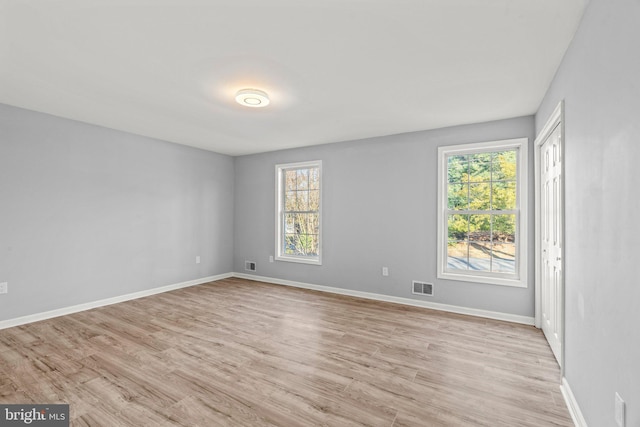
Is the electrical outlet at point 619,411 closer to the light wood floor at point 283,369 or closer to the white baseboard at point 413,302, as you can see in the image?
the light wood floor at point 283,369

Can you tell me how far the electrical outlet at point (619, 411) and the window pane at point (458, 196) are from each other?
2986 millimetres

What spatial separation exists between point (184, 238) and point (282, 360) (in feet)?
11.5

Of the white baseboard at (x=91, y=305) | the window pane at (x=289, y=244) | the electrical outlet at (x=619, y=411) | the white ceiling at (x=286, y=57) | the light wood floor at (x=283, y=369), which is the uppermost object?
the white ceiling at (x=286, y=57)

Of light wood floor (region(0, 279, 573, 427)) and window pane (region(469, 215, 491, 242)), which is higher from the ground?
window pane (region(469, 215, 491, 242))

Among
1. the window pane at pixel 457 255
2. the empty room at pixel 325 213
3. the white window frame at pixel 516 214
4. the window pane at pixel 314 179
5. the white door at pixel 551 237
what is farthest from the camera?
the window pane at pixel 314 179

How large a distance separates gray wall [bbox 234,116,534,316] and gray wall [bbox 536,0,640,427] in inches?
69.8

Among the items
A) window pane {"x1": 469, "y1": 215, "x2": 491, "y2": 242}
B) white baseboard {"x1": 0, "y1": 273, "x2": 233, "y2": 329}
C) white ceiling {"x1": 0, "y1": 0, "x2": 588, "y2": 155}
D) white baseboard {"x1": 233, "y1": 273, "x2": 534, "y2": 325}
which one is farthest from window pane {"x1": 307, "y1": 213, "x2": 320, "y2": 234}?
window pane {"x1": 469, "y1": 215, "x2": 491, "y2": 242}

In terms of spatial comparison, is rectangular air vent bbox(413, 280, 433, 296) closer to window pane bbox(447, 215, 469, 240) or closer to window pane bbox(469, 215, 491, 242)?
window pane bbox(447, 215, 469, 240)

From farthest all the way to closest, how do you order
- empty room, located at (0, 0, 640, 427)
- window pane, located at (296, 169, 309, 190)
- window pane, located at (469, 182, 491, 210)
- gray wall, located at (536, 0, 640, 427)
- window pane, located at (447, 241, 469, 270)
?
window pane, located at (296, 169, 309, 190) < window pane, located at (447, 241, 469, 270) < window pane, located at (469, 182, 491, 210) < empty room, located at (0, 0, 640, 427) < gray wall, located at (536, 0, 640, 427)

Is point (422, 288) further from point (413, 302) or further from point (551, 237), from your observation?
point (551, 237)

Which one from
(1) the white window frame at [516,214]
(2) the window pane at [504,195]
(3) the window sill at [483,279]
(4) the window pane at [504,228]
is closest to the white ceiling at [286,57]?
(1) the white window frame at [516,214]

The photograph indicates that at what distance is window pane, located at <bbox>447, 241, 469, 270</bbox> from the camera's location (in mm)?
4148

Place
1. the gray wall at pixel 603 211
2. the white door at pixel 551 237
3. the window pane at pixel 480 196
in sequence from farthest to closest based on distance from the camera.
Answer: the window pane at pixel 480 196, the white door at pixel 551 237, the gray wall at pixel 603 211

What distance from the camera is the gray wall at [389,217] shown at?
3.96 metres
